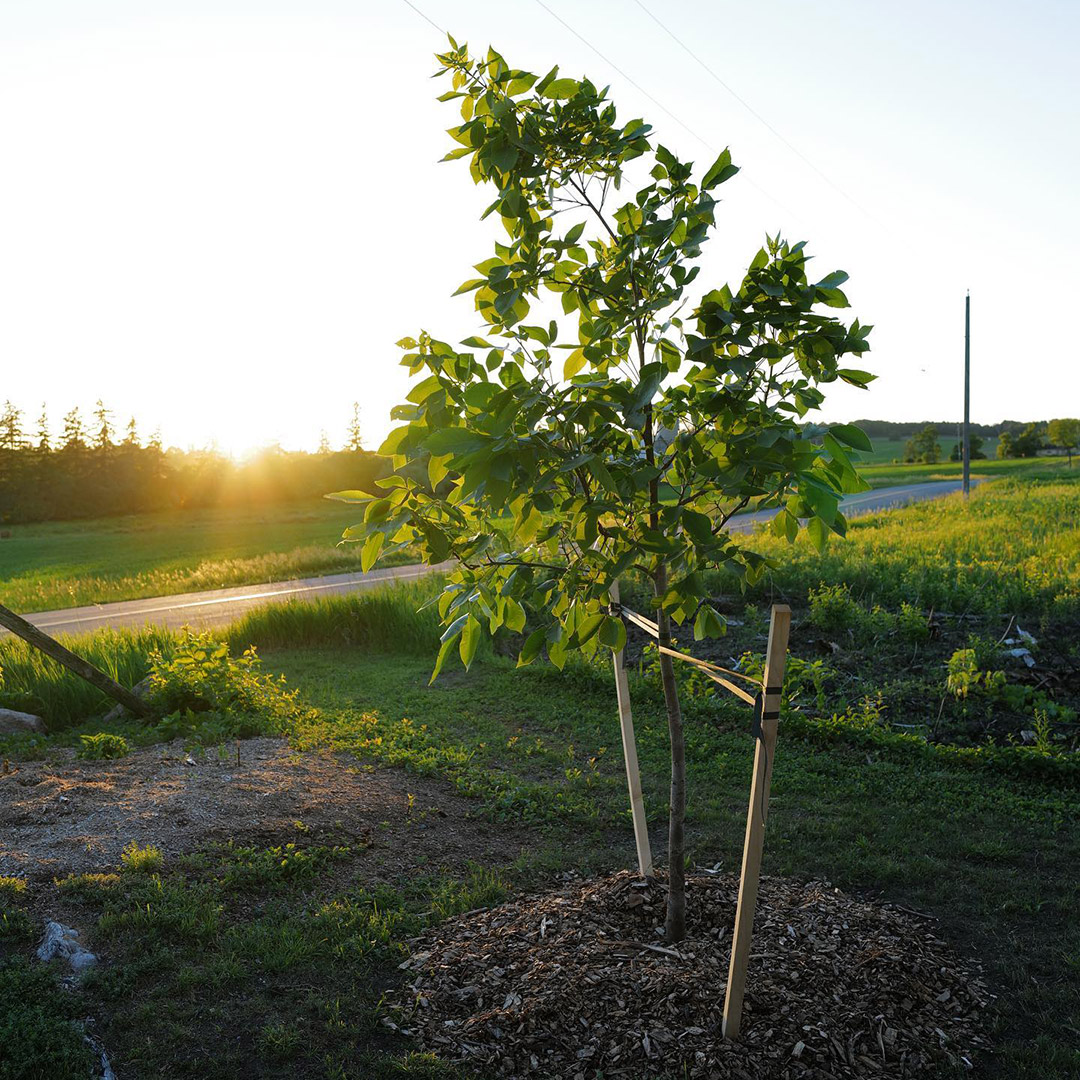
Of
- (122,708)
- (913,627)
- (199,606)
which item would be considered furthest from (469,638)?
(199,606)

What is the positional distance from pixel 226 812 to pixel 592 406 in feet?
12.6

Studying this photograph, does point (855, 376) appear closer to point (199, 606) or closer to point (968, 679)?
point (968, 679)

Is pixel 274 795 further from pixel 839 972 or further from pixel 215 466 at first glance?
pixel 215 466

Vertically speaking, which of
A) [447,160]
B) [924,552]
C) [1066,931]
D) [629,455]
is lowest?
[1066,931]

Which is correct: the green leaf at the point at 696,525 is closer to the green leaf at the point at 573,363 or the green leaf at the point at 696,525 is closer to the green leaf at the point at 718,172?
the green leaf at the point at 573,363

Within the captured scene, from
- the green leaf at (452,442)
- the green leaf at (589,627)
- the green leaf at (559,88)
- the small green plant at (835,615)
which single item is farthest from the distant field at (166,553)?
the green leaf at (452,442)

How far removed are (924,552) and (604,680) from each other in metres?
6.91

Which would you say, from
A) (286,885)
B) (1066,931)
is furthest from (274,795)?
(1066,931)

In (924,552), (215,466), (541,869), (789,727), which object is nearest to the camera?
(541,869)

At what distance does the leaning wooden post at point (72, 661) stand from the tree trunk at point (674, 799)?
503 cm

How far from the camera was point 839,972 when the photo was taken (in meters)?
3.54

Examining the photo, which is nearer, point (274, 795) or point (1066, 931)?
point (1066, 931)

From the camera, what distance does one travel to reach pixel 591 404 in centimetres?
246

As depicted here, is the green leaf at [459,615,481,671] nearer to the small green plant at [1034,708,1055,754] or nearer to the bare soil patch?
the bare soil patch
